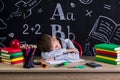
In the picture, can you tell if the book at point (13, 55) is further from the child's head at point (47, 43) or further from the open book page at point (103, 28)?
the open book page at point (103, 28)

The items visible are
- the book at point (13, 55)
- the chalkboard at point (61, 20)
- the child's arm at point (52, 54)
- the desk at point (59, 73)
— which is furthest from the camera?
the chalkboard at point (61, 20)

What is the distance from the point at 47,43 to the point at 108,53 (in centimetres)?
49

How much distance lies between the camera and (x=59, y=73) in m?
1.95

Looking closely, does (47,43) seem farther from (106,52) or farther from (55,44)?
(106,52)

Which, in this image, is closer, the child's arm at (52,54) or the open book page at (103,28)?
the child's arm at (52,54)

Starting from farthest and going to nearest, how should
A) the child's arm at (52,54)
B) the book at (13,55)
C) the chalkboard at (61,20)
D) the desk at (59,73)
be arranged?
the chalkboard at (61,20) < the child's arm at (52,54) < the book at (13,55) < the desk at (59,73)

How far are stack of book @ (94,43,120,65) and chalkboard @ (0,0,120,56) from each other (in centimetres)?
20

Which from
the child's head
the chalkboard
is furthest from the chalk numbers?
the child's head

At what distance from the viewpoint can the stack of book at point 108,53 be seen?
2082 mm

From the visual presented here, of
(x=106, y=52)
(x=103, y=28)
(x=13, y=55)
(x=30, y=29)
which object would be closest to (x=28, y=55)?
(x=13, y=55)

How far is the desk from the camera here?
1927mm

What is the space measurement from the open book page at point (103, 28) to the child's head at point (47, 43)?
12.8 inches

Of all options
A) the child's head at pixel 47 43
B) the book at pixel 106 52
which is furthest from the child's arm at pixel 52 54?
the book at pixel 106 52

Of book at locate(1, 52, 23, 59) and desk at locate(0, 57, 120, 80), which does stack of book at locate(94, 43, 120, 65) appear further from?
book at locate(1, 52, 23, 59)
